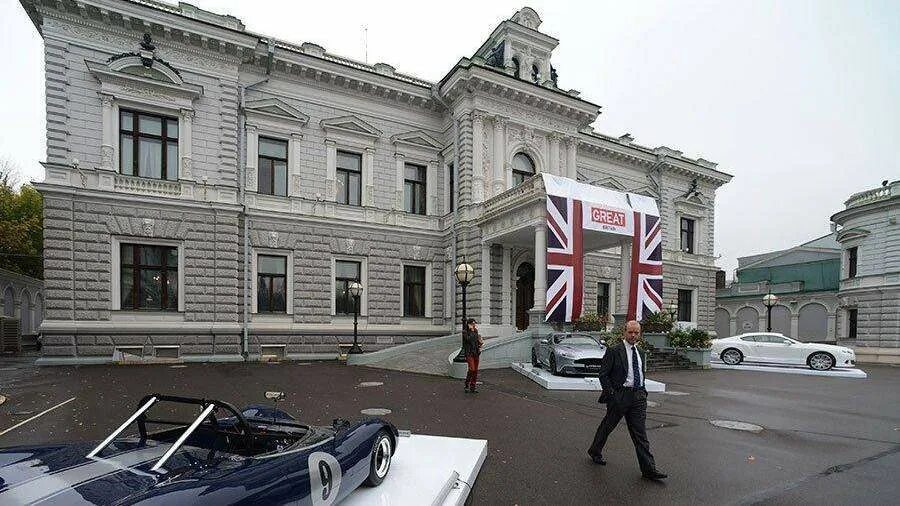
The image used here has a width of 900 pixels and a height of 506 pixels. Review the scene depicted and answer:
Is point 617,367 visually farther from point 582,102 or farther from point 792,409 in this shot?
point 582,102

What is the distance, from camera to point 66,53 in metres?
15.4

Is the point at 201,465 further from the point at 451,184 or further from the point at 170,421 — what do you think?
the point at 451,184

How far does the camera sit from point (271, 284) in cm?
1858

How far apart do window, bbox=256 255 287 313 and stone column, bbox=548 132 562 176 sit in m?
13.1

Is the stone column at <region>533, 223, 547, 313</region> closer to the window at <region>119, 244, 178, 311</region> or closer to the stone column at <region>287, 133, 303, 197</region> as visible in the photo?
the stone column at <region>287, 133, 303, 197</region>

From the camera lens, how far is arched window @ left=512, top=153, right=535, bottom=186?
2166cm

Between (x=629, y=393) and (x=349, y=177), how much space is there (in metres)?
17.4

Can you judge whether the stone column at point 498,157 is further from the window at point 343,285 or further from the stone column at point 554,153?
the window at point 343,285

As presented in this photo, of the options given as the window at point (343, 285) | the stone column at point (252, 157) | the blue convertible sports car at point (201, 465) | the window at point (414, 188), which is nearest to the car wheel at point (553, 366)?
the blue convertible sports car at point (201, 465)

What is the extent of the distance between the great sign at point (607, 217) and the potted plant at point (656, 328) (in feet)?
13.8

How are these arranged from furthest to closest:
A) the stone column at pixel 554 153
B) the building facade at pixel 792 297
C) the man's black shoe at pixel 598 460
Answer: the building facade at pixel 792 297, the stone column at pixel 554 153, the man's black shoe at pixel 598 460

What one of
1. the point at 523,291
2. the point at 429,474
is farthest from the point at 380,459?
the point at 523,291

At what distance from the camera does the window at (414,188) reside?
21688mm

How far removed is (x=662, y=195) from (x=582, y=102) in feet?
34.4
